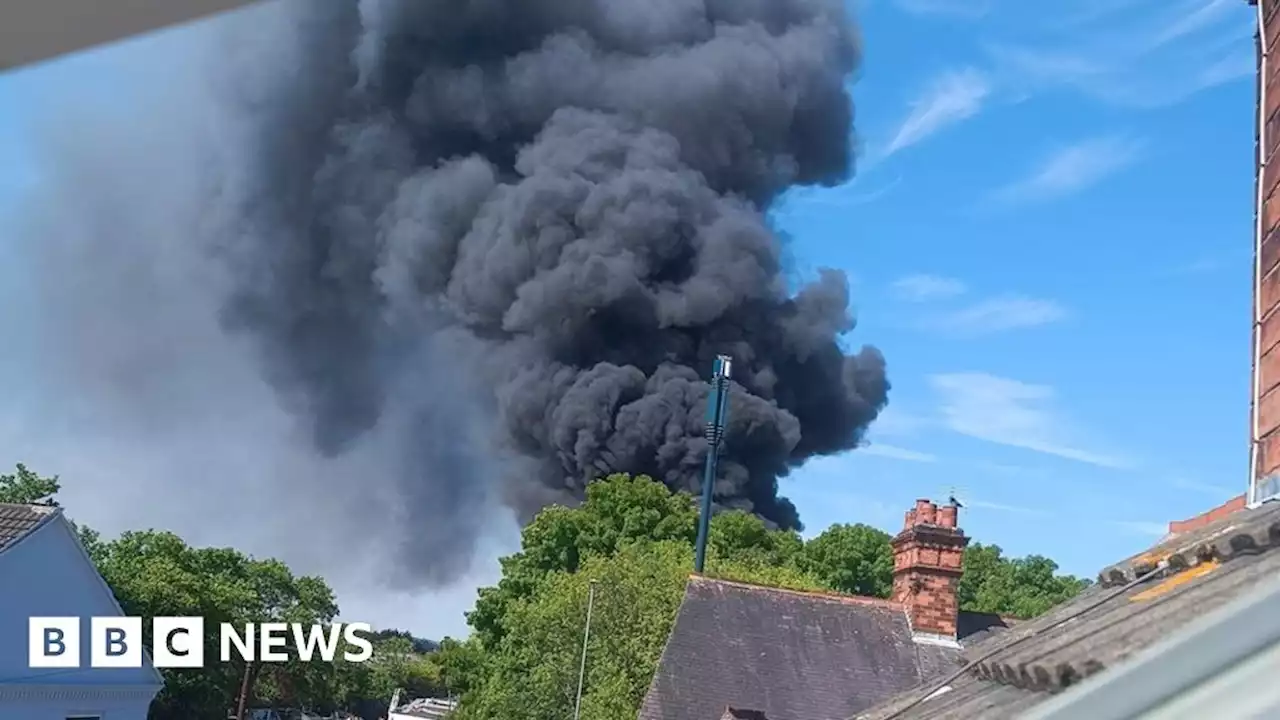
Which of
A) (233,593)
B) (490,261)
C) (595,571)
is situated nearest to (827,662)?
(595,571)

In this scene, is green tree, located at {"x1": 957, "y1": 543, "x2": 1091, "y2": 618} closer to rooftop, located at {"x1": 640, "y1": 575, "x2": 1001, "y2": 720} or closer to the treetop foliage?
the treetop foliage

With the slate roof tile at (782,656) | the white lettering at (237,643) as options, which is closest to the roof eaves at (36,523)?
the slate roof tile at (782,656)

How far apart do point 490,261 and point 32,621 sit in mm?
31343

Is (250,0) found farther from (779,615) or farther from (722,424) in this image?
(722,424)

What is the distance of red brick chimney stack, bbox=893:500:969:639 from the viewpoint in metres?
11.9

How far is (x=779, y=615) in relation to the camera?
11.5 m

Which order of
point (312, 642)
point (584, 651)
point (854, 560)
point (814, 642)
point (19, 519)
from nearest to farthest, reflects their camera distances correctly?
1. point (814, 642)
2. point (19, 519)
3. point (584, 651)
4. point (312, 642)
5. point (854, 560)

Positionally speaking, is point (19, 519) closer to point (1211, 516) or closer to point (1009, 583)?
point (1211, 516)

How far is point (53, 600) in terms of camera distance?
1320cm

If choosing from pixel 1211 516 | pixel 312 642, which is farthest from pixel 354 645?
pixel 1211 516

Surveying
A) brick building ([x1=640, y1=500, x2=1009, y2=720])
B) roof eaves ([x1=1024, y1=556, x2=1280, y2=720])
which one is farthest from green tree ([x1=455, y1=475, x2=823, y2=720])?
roof eaves ([x1=1024, y1=556, x2=1280, y2=720])

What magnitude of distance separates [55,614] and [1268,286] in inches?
537

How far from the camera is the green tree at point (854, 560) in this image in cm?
3189

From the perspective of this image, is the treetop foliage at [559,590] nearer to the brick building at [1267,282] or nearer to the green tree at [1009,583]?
the green tree at [1009,583]
